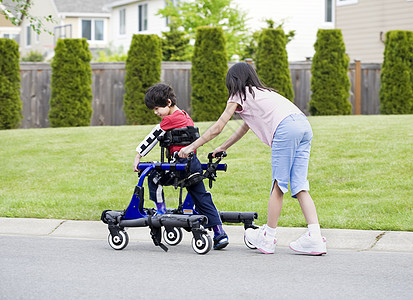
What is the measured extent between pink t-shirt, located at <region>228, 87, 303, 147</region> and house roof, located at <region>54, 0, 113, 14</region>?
41.4m

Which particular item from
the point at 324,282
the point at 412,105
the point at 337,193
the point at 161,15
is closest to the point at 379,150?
the point at 337,193

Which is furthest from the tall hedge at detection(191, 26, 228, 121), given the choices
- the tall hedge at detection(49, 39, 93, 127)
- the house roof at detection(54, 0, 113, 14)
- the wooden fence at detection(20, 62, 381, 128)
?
the house roof at detection(54, 0, 113, 14)

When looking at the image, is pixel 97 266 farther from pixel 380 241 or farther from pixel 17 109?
pixel 17 109

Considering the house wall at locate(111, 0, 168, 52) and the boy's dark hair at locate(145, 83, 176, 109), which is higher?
the house wall at locate(111, 0, 168, 52)

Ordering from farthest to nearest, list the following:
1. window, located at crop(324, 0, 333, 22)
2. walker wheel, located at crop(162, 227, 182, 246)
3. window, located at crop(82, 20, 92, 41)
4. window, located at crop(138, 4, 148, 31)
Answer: window, located at crop(82, 20, 92, 41), window, located at crop(138, 4, 148, 31), window, located at crop(324, 0, 333, 22), walker wheel, located at crop(162, 227, 182, 246)

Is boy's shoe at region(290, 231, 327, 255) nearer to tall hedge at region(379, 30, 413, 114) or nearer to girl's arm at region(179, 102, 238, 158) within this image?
girl's arm at region(179, 102, 238, 158)

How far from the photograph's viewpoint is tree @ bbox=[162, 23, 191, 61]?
3484 centimetres

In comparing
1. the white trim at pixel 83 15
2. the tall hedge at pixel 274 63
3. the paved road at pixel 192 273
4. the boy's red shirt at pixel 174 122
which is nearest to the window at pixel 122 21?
the white trim at pixel 83 15

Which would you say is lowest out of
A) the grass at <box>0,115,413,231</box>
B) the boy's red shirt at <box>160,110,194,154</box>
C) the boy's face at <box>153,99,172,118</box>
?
the grass at <box>0,115,413,231</box>

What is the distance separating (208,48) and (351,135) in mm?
8467

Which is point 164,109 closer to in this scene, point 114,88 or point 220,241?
point 220,241

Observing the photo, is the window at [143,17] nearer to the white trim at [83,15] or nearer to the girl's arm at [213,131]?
the white trim at [83,15]

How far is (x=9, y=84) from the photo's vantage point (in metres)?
20.2

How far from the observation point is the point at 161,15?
39.8 m
